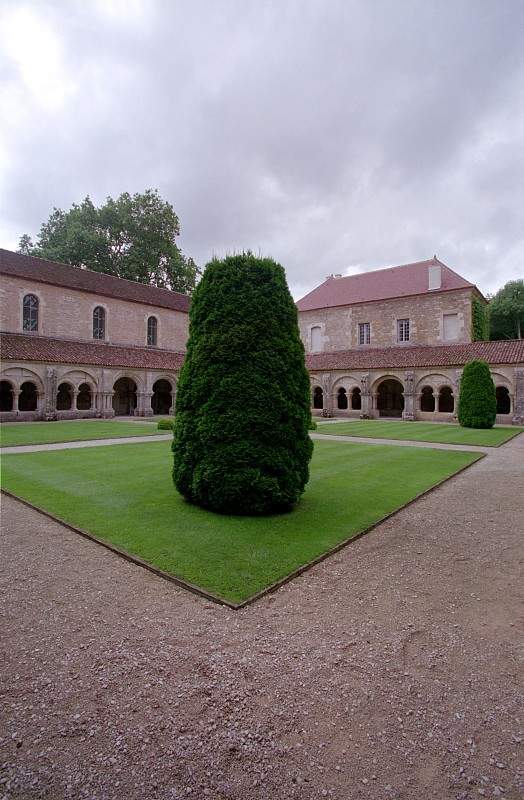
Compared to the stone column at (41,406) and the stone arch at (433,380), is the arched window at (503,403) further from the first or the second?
the stone column at (41,406)

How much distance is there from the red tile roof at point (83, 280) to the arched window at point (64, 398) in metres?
7.07

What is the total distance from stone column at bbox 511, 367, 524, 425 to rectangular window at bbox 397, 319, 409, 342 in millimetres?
9749

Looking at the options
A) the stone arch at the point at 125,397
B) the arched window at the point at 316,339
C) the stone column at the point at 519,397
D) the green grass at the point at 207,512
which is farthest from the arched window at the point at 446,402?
the stone arch at the point at 125,397

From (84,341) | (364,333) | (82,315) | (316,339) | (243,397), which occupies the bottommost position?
(243,397)

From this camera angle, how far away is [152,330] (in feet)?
111

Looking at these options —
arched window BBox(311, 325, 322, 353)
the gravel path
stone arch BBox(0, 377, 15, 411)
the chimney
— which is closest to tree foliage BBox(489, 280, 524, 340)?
the chimney

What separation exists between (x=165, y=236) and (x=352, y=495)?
131 ft

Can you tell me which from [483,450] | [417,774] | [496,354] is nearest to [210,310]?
[417,774]

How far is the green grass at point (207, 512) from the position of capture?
4.40 metres

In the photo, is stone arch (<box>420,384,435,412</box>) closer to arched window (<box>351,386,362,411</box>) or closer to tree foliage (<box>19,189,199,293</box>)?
arched window (<box>351,386,362,411</box>)

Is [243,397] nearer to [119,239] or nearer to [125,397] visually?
[125,397]

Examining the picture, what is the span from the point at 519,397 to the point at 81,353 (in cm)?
2577

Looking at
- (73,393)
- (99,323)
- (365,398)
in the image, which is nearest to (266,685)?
(73,393)

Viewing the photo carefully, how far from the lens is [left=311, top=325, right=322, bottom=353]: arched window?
3625cm
